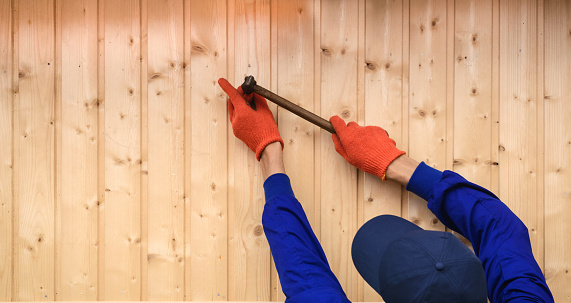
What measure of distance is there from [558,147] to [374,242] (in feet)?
2.50

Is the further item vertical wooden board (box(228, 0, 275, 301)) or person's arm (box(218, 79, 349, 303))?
vertical wooden board (box(228, 0, 275, 301))

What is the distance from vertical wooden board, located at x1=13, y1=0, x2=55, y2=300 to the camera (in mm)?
1106

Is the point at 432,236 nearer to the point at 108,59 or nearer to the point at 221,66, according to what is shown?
the point at 221,66

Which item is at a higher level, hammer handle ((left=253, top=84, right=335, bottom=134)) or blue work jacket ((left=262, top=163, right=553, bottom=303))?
hammer handle ((left=253, top=84, right=335, bottom=134))

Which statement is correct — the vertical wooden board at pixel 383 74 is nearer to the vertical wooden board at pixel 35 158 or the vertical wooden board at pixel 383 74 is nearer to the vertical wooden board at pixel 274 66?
the vertical wooden board at pixel 274 66

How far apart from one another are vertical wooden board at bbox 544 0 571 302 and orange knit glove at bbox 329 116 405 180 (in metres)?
0.52

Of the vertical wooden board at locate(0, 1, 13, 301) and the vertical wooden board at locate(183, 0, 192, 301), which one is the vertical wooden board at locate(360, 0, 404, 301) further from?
the vertical wooden board at locate(0, 1, 13, 301)

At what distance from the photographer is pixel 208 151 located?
3.64ft

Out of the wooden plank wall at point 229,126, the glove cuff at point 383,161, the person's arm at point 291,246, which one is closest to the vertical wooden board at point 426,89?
the wooden plank wall at point 229,126

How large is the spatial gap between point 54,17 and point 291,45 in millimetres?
758

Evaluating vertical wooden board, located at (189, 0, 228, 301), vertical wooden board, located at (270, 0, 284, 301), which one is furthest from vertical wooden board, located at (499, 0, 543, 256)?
vertical wooden board, located at (189, 0, 228, 301)

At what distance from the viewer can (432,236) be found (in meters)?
0.71

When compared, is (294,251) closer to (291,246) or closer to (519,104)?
(291,246)

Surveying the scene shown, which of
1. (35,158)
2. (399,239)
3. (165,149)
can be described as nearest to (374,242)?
(399,239)
